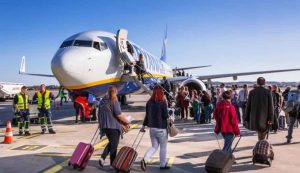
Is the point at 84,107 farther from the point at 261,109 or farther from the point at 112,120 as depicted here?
the point at 261,109

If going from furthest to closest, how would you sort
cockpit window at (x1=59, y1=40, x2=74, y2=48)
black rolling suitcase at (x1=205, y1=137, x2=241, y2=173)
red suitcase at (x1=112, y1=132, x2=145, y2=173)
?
cockpit window at (x1=59, y1=40, x2=74, y2=48) → red suitcase at (x1=112, y1=132, x2=145, y2=173) → black rolling suitcase at (x1=205, y1=137, x2=241, y2=173)

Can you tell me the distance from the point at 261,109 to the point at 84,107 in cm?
971

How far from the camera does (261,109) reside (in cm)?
752

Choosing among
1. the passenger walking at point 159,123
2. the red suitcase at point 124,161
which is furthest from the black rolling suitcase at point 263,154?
the red suitcase at point 124,161

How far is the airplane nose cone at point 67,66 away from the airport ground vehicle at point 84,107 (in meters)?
1.84

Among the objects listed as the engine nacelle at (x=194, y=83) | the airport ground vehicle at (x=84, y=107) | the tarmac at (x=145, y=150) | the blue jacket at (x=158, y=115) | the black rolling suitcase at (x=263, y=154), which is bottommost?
the tarmac at (x=145, y=150)

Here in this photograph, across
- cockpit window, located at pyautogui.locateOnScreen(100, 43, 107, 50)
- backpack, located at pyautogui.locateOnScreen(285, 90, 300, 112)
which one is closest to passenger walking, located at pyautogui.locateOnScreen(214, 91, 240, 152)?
backpack, located at pyautogui.locateOnScreen(285, 90, 300, 112)

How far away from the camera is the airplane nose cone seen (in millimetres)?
12578

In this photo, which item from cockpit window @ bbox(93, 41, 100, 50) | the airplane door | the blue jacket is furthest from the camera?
the airplane door

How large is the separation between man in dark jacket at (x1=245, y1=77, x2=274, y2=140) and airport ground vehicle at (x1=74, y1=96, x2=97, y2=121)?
9016mm

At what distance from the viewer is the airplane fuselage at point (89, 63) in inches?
504

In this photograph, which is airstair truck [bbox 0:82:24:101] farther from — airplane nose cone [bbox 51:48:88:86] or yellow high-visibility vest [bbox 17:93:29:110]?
yellow high-visibility vest [bbox 17:93:29:110]

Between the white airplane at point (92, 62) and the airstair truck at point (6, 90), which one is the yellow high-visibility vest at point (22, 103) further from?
the airstair truck at point (6, 90)

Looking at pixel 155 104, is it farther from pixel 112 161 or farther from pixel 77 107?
pixel 77 107
